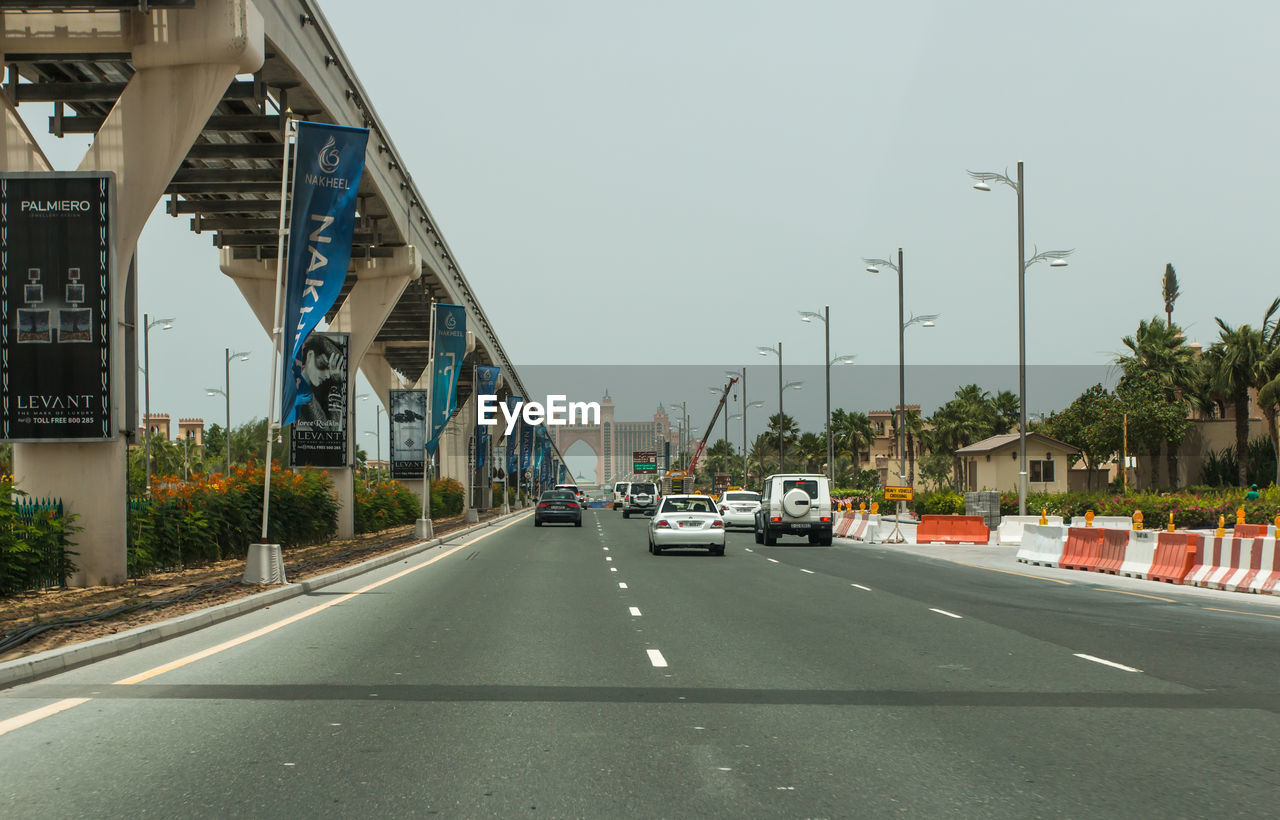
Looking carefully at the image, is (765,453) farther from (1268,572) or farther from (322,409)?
(1268,572)

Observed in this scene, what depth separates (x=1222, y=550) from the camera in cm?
2280

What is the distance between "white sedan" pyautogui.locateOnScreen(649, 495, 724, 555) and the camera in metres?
31.8

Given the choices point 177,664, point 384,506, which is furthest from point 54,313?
point 384,506

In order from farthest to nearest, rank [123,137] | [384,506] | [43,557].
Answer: [384,506] → [123,137] → [43,557]

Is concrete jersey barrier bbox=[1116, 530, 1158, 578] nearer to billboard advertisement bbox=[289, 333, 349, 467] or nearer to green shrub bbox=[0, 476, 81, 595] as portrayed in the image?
green shrub bbox=[0, 476, 81, 595]

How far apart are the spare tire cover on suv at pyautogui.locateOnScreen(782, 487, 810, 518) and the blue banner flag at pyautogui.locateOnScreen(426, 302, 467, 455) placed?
12856mm

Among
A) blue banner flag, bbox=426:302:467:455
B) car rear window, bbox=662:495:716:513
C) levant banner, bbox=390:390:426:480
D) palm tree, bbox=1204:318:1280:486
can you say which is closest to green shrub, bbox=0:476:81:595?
car rear window, bbox=662:495:716:513

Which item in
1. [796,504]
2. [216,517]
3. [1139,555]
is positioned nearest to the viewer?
[1139,555]

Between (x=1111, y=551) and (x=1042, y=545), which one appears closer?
(x=1111, y=551)

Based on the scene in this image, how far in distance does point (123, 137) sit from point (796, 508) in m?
22.5

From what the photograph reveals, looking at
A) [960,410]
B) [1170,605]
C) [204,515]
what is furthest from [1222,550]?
[960,410]

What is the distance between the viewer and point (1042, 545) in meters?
29.9

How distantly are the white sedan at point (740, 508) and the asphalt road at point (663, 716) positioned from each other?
32960 mm

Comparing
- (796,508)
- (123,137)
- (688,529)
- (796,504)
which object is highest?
(123,137)
